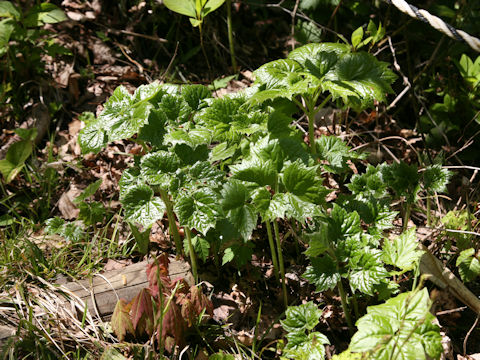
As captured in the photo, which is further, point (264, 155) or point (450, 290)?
point (450, 290)

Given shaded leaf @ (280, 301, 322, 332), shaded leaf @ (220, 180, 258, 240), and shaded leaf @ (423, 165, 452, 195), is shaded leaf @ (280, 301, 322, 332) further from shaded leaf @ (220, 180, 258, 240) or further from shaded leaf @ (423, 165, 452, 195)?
shaded leaf @ (423, 165, 452, 195)

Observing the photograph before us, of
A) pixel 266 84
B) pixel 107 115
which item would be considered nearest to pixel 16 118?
pixel 107 115

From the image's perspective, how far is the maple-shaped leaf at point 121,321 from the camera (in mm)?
1837

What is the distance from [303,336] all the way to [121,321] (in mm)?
710

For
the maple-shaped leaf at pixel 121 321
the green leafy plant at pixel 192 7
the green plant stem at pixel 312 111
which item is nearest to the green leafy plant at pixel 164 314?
the maple-shaped leaf at pixel 121 321

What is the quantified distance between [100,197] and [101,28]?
1.36 metres

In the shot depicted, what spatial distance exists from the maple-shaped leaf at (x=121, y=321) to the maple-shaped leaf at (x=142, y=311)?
0.7 inches

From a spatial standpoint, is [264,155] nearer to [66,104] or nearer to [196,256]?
[196,256]

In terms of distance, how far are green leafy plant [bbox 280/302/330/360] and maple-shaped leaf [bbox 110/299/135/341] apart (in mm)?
608

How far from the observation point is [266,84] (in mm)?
1833

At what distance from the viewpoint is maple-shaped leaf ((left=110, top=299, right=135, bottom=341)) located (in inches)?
72.3


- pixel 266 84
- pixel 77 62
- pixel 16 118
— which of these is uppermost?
pixel 266 84

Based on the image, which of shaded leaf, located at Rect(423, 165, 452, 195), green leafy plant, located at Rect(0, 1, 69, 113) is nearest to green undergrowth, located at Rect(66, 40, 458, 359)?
shaded leaf, located at Rect(423, 165, 452, 195)

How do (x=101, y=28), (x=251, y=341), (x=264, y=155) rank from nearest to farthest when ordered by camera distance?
1. (x=264, y=155)
2. (x=251, y=341)
3. (x=101, y=28)
